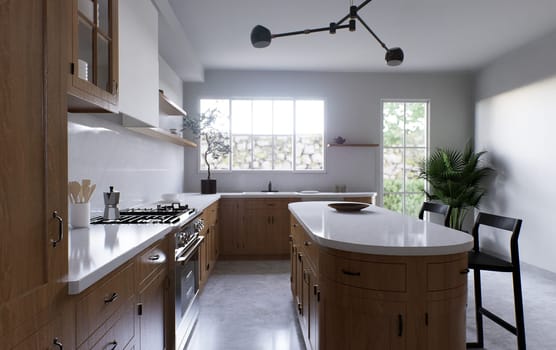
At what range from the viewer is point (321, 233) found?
1.71 meters

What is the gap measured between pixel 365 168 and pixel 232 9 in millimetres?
3434

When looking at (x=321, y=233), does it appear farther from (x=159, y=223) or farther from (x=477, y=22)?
Answer: (x=477, y=22)

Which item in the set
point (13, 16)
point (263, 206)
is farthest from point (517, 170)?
point (13, 16)

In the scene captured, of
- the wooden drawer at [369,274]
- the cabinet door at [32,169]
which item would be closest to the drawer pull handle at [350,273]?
the wooden drawer at [369,274]

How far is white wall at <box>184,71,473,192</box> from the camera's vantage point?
218 inches

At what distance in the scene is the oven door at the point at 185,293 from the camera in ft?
7.00

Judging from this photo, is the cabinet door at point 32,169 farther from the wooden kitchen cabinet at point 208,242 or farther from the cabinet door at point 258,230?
the cabinet door at point 258,230

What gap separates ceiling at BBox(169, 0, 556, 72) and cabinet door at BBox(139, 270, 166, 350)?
2.79 m

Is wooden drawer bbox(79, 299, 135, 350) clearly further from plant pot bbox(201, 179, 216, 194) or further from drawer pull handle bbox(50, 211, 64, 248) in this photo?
plant pot bbox(201, 179, 216, 194)

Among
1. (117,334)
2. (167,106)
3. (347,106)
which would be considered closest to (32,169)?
(117,334)

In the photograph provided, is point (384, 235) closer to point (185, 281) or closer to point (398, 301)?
point (398, 301)

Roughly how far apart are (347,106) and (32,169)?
17.4 ft

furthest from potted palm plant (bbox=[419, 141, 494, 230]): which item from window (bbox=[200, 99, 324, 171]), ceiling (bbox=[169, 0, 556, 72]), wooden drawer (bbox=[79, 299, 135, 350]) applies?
wooden drawer (bbox=[79, 299, 135, 350])

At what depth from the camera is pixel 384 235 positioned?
1678mm
